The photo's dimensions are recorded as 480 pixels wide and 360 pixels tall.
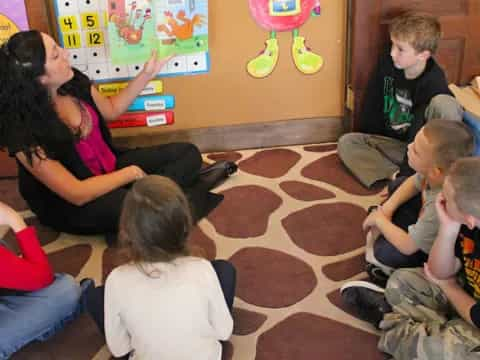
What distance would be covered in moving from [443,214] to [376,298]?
0.33 metres

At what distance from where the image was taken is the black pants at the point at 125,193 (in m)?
1.92

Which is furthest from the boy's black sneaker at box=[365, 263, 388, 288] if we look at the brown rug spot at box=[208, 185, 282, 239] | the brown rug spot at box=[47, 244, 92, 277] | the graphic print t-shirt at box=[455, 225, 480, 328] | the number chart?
the number chart

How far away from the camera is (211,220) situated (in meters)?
2.07

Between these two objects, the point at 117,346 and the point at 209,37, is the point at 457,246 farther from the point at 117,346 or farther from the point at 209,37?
the point at 209,37

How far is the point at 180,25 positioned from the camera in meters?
2.34

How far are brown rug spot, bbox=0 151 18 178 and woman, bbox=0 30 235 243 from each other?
0.51 metres

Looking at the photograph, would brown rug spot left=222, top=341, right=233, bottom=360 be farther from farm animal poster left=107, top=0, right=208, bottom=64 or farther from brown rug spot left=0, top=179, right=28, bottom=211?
farm animal poster left=107, top=0, right=208, bottom=64

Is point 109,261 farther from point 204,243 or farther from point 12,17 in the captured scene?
point 12,17

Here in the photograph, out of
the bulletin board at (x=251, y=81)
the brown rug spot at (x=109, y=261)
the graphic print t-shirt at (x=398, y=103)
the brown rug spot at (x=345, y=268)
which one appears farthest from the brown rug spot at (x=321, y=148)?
the brown rug spot at (x=109, y=261)

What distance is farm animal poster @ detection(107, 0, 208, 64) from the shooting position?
2.29 meters

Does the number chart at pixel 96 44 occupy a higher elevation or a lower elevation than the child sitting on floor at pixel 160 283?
higher

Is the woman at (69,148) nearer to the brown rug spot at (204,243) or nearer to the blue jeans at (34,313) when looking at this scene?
the brown rug spot at (204,243)

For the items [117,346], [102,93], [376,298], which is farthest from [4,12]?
[376,298]

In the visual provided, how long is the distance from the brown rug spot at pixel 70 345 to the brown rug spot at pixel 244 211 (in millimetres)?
600
